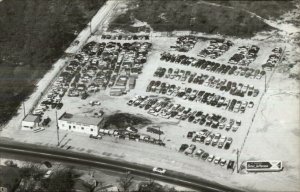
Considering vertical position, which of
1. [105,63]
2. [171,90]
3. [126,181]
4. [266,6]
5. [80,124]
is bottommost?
[126,181]

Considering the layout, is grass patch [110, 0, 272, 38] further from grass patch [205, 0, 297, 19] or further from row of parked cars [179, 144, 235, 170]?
row of parked cars [179, 144, 235, 170]

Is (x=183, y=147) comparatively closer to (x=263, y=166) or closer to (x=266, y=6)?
(x=263, y=166)

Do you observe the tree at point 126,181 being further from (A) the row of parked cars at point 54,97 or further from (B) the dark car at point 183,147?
(A) the row of parked cars at point 54,97

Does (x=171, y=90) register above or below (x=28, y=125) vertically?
above

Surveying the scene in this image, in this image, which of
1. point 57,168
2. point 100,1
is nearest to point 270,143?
point 57,168

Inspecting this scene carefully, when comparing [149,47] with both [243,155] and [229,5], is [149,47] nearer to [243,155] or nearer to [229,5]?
[229,5]

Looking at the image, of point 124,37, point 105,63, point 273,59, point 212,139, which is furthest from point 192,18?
point 212,139
